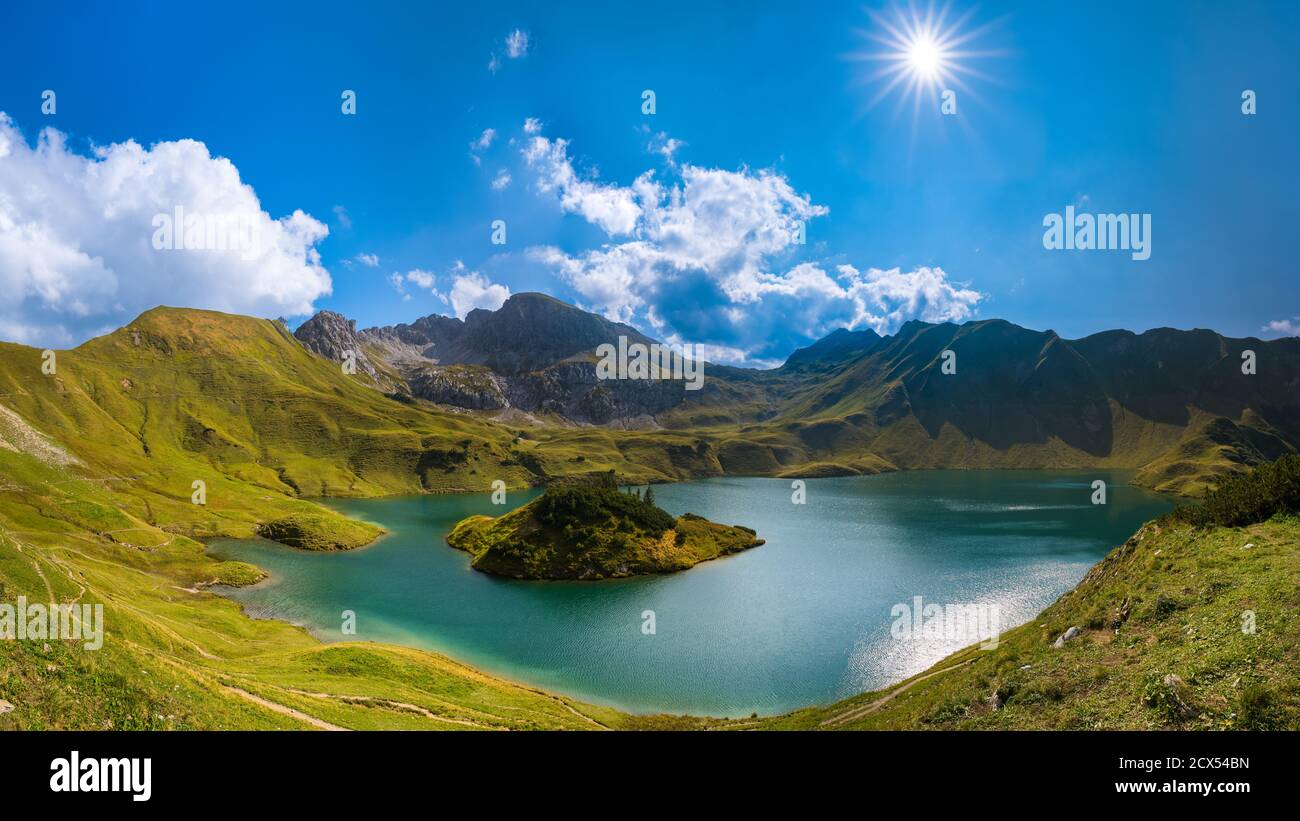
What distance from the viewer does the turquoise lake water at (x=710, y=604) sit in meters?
51.3

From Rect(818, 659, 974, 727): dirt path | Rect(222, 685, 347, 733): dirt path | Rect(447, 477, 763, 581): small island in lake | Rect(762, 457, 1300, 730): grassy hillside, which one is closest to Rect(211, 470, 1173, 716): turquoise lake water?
Rect(447, 477, 763, 581): small island in lake

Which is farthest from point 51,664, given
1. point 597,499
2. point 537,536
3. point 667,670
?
point 597,499

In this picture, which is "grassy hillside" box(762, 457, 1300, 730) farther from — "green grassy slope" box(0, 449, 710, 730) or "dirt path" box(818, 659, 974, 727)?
"green grassy slope" box(0, 449, 710, 730)

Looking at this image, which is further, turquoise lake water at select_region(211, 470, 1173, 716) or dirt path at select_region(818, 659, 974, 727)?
turquoise lake water at select_region(211, 470, 1173, 716)

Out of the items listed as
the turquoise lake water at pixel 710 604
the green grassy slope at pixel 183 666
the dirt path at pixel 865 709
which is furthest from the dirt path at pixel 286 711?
the dirt path at pixel 865 709

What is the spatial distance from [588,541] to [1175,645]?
258ft

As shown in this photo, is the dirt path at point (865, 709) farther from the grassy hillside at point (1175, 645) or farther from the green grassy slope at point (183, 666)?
the green grassy slope at point (183, 666)

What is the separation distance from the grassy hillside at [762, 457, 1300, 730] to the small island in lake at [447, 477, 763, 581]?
59.9 metres

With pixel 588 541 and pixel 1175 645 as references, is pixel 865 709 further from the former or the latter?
pixel 588 541

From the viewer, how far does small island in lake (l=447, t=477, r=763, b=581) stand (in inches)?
3509

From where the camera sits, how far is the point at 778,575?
89000 mm

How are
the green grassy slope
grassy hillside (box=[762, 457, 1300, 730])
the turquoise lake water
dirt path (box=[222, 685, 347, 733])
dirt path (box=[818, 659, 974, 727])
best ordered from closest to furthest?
grassy hillside (box=[762, 457, 1300, 730]) < the green grassy slope < dirt path (box=[222, 685, 347, 733]) < dirt path (box=[818, 659, 974, 727]) < the turquoise lake water
